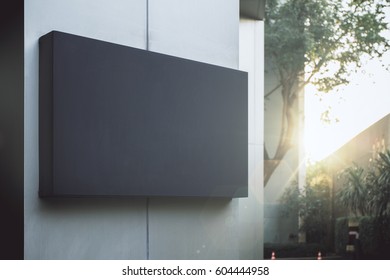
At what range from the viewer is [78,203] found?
7.27 meters

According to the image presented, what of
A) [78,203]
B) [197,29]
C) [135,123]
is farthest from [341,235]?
[78,203]

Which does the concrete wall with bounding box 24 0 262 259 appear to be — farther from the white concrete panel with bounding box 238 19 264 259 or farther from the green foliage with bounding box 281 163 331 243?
the green foliage with bounding box 281 163 331 243

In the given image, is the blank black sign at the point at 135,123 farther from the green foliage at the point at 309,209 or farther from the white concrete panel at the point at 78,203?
the green foliage at the point at 309,209

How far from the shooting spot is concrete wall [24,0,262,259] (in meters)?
6.89

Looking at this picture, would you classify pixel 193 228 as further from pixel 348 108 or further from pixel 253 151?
pixel 348 108

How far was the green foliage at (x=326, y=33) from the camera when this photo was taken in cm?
2198

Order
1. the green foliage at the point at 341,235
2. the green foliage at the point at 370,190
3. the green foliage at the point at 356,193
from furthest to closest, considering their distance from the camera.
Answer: the green foliage at the point at 341,235
the green foliage at the point at 356,193
the green foliage at the point at 370,190

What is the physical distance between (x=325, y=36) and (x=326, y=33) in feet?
0.39

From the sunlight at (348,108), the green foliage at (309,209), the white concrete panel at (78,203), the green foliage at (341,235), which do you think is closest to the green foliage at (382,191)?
the sunlight at (348,108)

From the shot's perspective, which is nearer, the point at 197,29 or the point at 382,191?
the point at 197,29

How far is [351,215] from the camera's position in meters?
23.7
